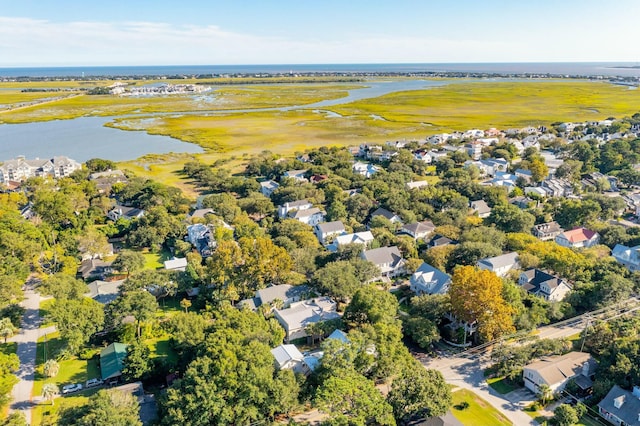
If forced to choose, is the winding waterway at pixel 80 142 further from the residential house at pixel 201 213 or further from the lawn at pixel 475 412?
the lawn at pixel 475 412

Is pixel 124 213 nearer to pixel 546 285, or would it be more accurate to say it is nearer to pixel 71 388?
pixel 71 388

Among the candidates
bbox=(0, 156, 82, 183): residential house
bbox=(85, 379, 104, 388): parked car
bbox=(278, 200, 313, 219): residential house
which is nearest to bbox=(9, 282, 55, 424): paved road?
bbox=(85, 379, 104, 388): parked car

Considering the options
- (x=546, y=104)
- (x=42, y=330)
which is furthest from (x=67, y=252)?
(x=546, y=104)

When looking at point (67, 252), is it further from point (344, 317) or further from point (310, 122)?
point (310, 122)

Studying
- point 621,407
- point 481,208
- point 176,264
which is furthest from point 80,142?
point 621,407

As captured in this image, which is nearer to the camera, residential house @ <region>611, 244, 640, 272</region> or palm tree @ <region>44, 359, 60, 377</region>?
palm tree @ <region>44, 359, 60, 377</region>

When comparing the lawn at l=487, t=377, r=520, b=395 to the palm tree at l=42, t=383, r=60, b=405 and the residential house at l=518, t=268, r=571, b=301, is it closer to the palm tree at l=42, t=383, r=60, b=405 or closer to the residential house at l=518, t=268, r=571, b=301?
the residential house at l=518, t=268, r=571, b=301

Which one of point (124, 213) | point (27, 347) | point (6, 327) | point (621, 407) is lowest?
point (27, 347)
